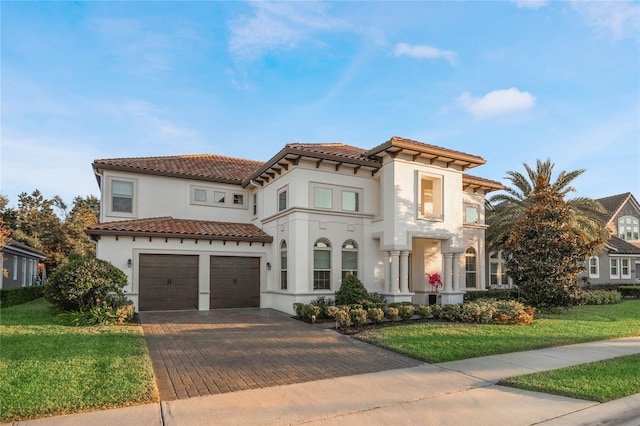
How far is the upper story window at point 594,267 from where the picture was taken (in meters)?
28.9

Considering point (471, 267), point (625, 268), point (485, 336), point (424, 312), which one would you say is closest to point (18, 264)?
point (424, 312)

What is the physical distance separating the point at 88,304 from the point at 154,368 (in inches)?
280

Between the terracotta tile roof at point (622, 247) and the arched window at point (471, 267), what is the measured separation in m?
15.5

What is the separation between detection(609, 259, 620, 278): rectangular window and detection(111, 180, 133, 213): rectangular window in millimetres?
32437

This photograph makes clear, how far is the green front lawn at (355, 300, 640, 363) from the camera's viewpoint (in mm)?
9195

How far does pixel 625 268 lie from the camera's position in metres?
30.7

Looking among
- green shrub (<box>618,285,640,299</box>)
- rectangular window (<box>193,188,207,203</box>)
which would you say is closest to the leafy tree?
green shrub (<box>618,285,640,299</box>)

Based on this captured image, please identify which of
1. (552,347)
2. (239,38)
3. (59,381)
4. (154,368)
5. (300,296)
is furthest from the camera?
(300,296)

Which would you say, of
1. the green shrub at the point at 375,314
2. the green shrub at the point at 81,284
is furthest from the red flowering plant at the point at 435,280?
the green shrub at the point at 81,284

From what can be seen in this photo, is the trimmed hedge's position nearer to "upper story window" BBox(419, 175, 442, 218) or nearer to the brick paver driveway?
the brick paver driveway

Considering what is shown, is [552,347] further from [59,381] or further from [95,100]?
[95,100]

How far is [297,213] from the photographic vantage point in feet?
51.5

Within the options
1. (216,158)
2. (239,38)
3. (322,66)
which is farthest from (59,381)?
(216,158)

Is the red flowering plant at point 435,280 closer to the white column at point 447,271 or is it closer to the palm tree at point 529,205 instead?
the white column at point 447,271
